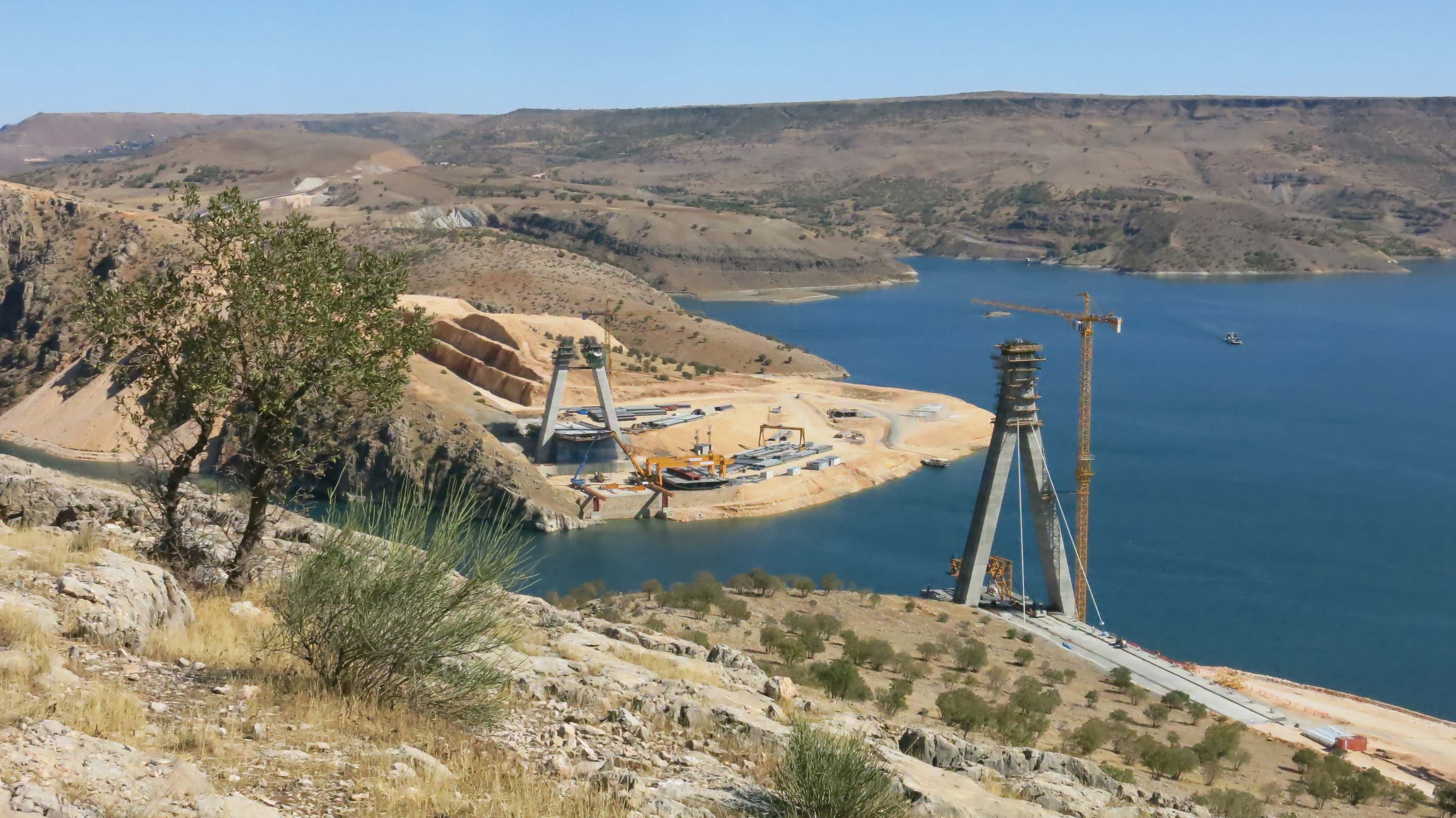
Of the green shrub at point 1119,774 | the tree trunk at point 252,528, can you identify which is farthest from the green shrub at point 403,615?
the green shrub at point 1119,774

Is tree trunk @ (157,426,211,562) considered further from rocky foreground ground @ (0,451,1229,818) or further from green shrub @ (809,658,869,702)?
green shrub @ (809,658,869,702)

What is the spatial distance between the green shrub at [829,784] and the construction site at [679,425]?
138 feet

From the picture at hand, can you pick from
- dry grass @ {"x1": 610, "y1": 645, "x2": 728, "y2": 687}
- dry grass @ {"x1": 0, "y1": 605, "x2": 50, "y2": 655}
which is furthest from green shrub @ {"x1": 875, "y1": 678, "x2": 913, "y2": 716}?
dry grass @ {"x1": 0, "y1": 605, "x2": 50, "y2": 655}

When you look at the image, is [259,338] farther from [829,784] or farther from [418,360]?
[418,360]

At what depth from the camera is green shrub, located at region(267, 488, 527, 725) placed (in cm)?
945

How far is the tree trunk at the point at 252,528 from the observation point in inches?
500

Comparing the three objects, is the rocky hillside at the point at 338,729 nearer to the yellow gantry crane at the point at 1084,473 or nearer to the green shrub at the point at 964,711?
the green shrub at the point at 964,711

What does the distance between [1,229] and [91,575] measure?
73.3m

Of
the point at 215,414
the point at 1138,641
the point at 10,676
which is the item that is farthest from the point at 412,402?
the point at 10,676

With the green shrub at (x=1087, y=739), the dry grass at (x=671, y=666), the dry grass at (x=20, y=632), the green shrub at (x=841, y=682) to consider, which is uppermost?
the dry grass at (x=20, y=632)

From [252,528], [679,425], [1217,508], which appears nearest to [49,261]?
[679,425]

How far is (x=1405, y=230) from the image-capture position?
187375 mm

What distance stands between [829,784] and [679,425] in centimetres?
5256

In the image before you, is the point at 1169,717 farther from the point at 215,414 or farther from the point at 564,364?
the point at 564,364
